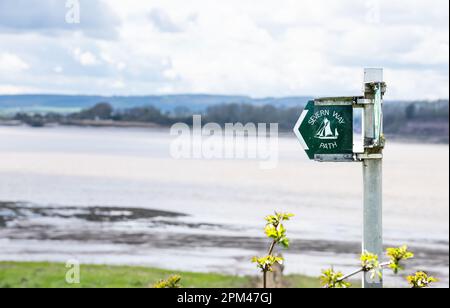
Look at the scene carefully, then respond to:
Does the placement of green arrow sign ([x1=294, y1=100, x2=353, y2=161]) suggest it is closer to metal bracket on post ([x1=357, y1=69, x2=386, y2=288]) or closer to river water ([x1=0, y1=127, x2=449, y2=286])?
metal bracket on post ([x1=357, y1=69, x2=386, y2=288])

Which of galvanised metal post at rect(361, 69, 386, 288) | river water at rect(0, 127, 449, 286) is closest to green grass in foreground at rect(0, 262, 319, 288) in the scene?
river water at rect(0, 127, 449, 286)

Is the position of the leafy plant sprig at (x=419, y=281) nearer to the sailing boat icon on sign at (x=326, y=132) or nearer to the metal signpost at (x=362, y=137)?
the metal signpost at (x=362, y=137)

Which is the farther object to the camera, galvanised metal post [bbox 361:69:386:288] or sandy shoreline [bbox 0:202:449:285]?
sandy shoreline [bbox 0:202:449:285]

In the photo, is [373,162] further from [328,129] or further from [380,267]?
[380,267]

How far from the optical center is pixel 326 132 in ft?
17.5

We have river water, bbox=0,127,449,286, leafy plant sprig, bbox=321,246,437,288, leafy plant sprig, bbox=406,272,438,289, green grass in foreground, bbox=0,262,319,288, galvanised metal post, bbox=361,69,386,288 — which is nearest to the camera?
leafy plant sprig, bbox=321,246,437,288

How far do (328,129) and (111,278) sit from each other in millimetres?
22666

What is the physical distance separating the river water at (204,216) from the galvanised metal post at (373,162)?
22840 mm

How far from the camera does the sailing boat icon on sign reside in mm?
5328

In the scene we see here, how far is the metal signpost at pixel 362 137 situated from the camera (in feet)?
17.5

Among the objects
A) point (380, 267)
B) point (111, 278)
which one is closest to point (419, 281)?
point (380, 267)

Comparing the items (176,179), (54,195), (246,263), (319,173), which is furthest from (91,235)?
(319,173)
